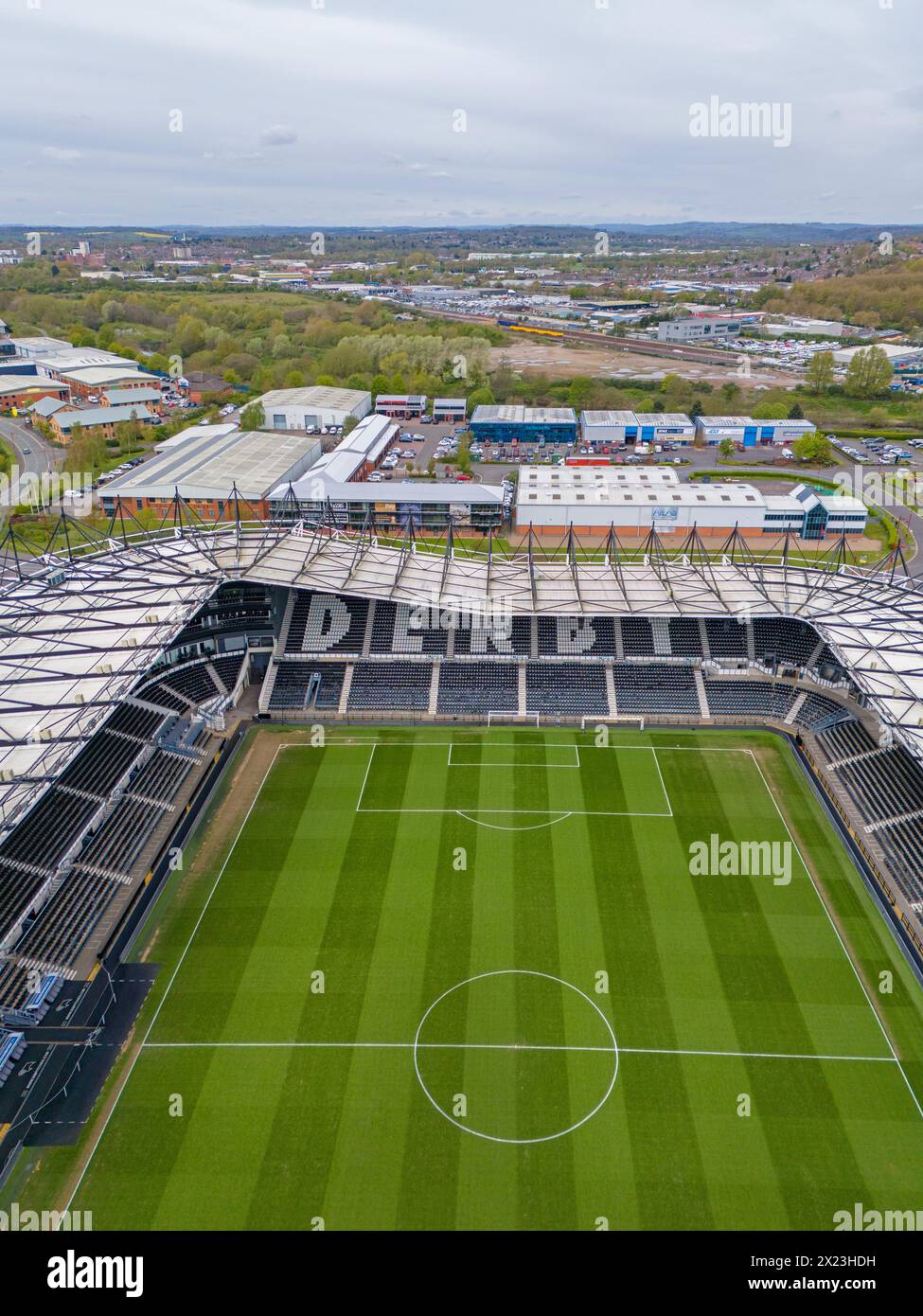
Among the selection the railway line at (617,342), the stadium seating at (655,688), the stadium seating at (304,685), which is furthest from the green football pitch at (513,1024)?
the railway line at (617,342)

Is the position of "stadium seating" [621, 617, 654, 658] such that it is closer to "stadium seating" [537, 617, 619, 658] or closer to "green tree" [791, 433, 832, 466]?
"stadium seating" [537, 617, 619, 658]

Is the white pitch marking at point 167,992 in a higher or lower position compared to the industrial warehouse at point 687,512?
lower

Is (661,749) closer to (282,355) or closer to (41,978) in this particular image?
(41,978)

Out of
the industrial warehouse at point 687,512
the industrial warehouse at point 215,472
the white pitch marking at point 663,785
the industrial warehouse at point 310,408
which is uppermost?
the industrial warehouse at point 310,408

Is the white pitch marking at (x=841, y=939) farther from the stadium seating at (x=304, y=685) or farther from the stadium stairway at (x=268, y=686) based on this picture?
the stadium stairway at (x=268, y=686)

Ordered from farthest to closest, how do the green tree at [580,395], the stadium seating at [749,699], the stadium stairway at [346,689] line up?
the green tree at [580,395] → the stadium stairway at [346,689] → the stadium seating at [749,699]

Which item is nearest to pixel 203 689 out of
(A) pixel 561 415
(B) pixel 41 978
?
(B) pixel 41 978
